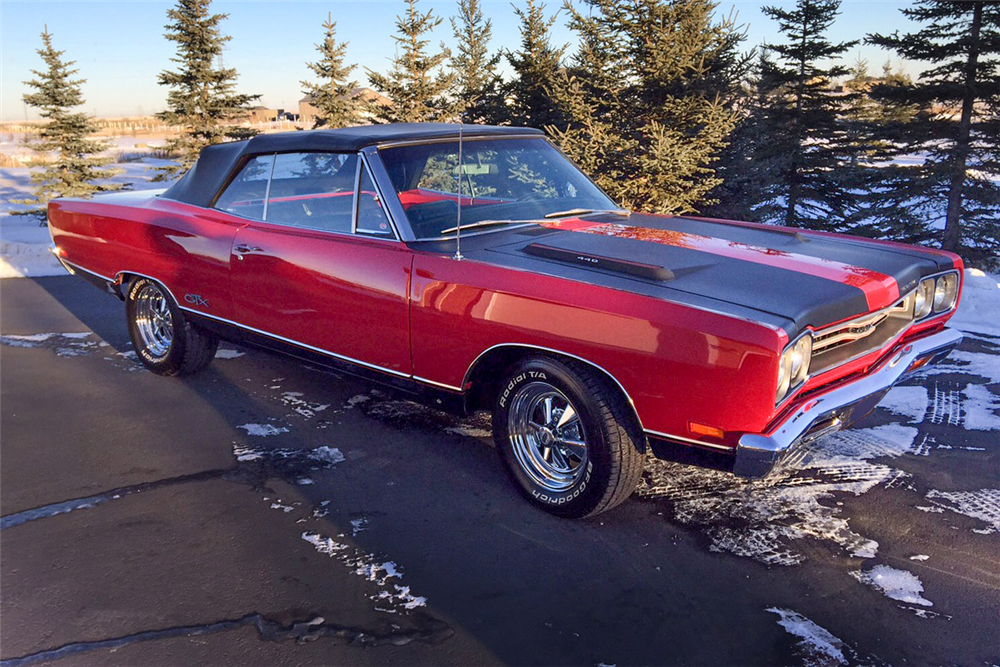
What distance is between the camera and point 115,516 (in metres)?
3.44

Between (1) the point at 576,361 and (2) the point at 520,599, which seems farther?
(1) the point at 576,361

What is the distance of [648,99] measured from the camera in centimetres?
1202

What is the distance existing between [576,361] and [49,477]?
2.72 meters

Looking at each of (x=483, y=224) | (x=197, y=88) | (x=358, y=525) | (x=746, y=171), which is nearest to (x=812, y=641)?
(x=358, y=525)

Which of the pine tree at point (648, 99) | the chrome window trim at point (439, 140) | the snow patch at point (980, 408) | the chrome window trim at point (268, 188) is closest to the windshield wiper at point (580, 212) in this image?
the chrome window trim at point (439, 140)

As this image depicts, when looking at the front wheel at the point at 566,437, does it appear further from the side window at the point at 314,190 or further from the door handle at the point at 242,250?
the door handle at the point at 242,250

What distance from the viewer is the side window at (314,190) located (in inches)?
160

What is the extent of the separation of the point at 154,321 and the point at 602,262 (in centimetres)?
368

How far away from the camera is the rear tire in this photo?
518 centimetres

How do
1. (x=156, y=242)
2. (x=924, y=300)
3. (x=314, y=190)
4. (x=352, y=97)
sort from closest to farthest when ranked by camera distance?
(x=924, y=300) → (x=314, y=190) → (x=156, y=242) → (x=352, y=97)

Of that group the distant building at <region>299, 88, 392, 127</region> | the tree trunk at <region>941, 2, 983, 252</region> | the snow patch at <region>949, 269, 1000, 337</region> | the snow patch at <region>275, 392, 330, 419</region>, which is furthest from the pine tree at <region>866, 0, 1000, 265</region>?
the snow patch at <region>275, 392, 330, 419</region>

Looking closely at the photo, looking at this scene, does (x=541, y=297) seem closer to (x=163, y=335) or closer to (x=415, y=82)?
(x=163, y=335)

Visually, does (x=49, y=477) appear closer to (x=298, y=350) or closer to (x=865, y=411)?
(x=298, y=350)

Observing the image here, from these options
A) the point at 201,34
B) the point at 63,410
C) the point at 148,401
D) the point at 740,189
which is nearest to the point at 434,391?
the point at 148,401
